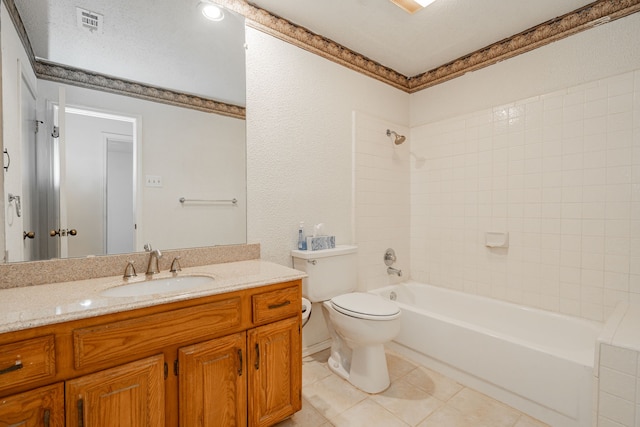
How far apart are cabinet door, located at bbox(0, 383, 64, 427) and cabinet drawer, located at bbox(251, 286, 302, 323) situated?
661 millimetres

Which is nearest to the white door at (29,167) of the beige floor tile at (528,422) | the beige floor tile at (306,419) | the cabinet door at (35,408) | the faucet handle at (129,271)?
the faucet handle at (129,271)

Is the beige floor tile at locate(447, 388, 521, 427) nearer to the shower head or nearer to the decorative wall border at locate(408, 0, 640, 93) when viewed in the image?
the shower head

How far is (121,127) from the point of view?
4.75 feet

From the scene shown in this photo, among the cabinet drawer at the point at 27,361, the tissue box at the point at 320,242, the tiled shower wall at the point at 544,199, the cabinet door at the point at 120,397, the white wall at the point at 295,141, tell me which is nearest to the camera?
the cabinet drawer at the point at 27,361

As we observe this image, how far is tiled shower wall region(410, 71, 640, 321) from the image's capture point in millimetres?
1779

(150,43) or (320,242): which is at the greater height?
(150,43)

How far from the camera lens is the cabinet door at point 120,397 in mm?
914

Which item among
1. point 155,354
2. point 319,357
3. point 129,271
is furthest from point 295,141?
point 319,357

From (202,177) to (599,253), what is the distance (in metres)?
2.53

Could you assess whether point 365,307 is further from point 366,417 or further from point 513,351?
point 513,351

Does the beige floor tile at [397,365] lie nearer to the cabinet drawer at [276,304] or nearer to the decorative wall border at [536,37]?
the cabinet drawer at [276,304]

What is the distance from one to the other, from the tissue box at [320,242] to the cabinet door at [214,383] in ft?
2.92

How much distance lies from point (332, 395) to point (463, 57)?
9.23 feet

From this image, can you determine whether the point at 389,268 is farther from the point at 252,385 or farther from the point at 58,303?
the point at 58,303
